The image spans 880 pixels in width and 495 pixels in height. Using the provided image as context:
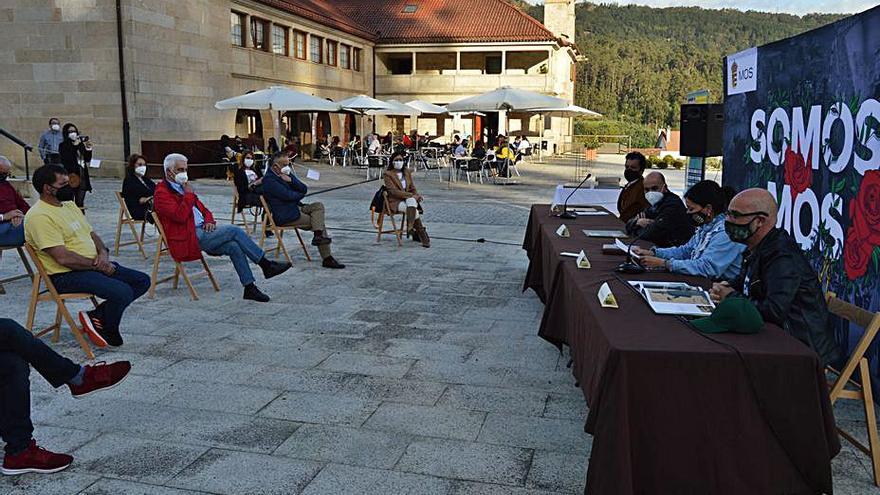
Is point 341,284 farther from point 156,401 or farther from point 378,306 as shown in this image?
point 156,401

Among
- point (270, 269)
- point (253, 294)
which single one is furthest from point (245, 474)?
point (270, 269)

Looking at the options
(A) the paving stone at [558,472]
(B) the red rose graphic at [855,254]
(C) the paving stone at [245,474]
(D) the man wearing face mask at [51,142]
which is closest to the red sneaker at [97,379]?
(C) the paving stone at [245,474]

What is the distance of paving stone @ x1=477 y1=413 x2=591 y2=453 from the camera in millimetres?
3902

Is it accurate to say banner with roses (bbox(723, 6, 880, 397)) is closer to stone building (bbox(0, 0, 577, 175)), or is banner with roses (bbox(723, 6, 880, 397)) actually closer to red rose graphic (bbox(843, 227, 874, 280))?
red rose graphic (bbox(843, 227, 874, 280))

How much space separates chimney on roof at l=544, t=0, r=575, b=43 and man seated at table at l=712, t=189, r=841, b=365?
143 ft

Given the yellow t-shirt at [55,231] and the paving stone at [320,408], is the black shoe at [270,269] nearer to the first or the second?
the yellow t-shirt at [55,231]

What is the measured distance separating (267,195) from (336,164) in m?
20.5

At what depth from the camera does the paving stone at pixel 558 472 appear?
3459 millimetres

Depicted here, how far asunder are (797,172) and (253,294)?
→ 15.8ft

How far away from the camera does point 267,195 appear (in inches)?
345

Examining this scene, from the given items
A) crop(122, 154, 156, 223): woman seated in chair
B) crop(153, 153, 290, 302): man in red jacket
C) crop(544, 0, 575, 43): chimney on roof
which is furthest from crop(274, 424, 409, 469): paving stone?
crop(544, 0, 575, 43): chimney on roof

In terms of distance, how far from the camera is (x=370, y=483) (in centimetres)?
348

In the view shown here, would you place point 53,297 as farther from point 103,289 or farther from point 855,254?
point 855,254

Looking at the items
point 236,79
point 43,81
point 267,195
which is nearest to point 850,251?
point 267,195
